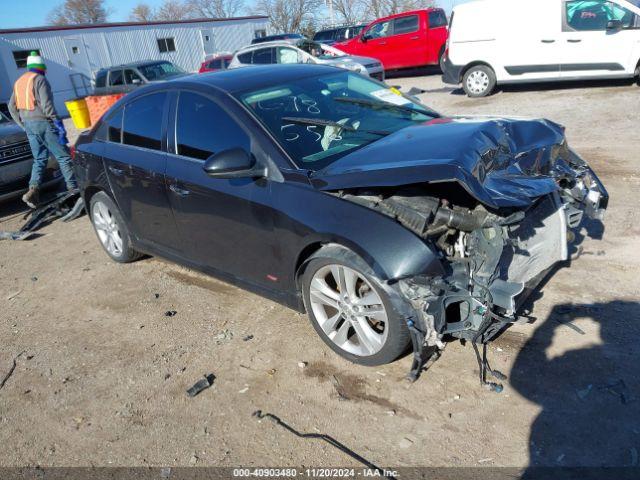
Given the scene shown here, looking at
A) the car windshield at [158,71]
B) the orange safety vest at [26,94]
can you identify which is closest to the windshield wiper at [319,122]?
the orange safety vest at [26,94]

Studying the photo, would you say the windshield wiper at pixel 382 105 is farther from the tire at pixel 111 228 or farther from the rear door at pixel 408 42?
the rear door at pixel 408 42

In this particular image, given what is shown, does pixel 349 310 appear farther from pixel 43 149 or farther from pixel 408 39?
pixel 408 39

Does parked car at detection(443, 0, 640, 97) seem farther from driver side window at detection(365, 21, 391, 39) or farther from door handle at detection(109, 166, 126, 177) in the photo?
door handle at detection(109, 166, 126, 177)

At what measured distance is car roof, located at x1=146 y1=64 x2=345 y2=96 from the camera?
394 centimetres

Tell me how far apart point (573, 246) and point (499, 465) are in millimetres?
2482

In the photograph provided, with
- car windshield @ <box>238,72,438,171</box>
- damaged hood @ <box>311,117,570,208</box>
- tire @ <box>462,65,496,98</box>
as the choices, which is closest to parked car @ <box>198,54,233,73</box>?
tire @ <box>462,65,496,98</box>

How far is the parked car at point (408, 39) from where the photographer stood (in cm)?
1659

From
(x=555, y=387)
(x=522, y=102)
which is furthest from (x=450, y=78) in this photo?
(x=555, y=387)

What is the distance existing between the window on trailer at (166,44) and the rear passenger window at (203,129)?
1058 inches

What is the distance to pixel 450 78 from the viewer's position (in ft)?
41.7

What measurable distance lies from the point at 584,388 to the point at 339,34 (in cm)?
2428

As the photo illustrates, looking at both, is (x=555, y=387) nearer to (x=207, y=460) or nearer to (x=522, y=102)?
(x=207, y=460)

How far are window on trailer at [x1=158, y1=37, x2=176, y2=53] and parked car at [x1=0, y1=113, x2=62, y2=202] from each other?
22.2 meters

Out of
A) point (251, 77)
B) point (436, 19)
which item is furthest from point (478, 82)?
point (251, 77)
